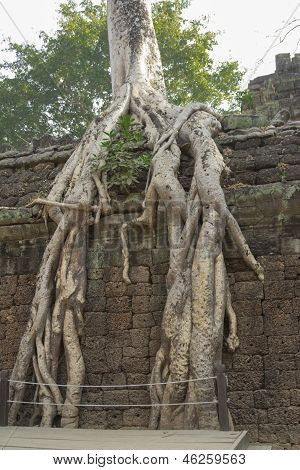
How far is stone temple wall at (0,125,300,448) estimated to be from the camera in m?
4.82

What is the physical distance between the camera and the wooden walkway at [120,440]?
3.54 m

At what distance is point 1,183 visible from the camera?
6.80m

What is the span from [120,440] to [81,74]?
14029mm

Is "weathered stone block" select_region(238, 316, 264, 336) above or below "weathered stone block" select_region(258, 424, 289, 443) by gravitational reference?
above

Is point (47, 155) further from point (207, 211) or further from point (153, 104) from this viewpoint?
point (207, 211)

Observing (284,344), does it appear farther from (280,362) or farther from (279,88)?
(279,88)

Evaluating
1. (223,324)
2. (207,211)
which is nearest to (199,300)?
(223,324)

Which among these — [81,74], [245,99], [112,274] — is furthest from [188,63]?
[112,274]

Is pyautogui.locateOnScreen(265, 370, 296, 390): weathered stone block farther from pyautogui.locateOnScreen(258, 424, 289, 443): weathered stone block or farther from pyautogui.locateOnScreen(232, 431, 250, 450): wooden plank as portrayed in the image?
pyautogui.locateOnScreen(232, 431, 250, 450): wooden plank

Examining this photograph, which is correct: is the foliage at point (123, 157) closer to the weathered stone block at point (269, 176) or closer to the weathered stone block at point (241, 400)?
the weathered stone block at point (269, 176)

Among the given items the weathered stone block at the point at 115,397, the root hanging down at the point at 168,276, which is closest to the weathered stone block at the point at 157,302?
the root hanging down at the point at 168,276

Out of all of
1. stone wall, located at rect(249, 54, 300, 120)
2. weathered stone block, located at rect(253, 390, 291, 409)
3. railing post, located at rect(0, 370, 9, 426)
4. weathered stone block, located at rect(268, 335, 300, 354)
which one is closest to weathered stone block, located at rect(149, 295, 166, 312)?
weathered stone block, located at rect(268, 335, 300, 354)

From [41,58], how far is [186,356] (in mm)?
13486

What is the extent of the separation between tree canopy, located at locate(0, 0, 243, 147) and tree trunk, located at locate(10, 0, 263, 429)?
994 centimetres
